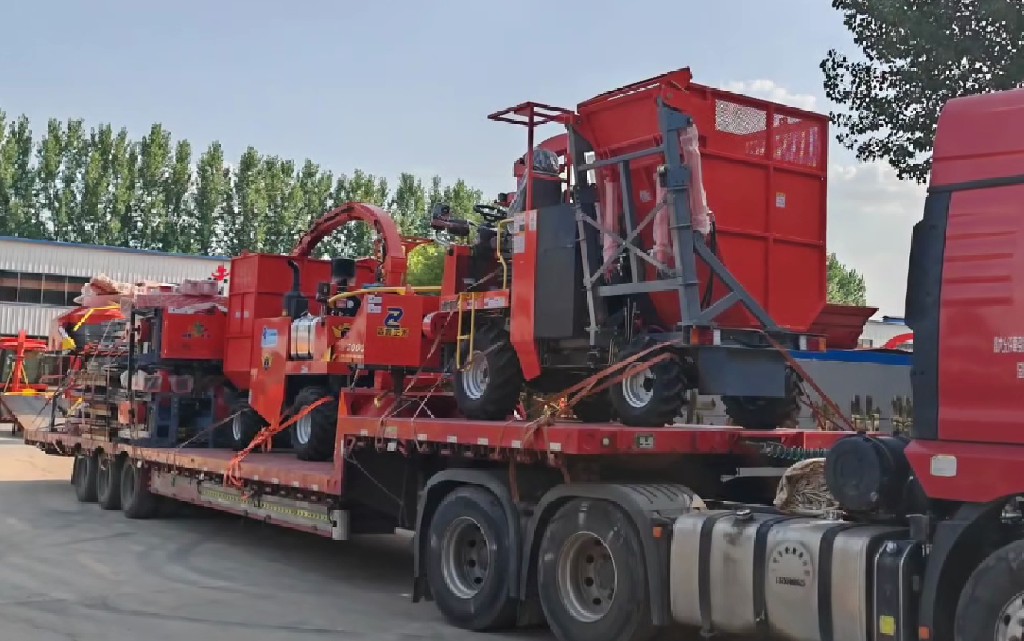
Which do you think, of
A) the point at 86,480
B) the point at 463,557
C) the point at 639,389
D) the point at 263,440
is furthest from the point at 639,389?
the point at 86,480

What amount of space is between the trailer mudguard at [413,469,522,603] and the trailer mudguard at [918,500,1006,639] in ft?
10.8

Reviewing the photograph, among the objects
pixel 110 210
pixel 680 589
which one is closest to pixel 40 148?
pixel 110 210

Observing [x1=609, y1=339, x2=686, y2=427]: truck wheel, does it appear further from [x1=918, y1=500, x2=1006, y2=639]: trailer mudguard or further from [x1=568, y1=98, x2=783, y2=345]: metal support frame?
[x1=918, y1=500, x2=1006, y2=639]: trailer mudguard

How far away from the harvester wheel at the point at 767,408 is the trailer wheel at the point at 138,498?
9.24 metres

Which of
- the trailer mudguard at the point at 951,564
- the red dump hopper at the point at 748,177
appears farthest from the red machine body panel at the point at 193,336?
the trailer mudguard at the point at 951,564

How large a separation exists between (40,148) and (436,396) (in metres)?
53.8

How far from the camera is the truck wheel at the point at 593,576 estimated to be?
22.5ft

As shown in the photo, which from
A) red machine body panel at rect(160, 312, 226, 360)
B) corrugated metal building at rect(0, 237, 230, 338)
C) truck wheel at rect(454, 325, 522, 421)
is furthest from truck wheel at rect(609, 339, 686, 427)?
corrugated metal building at rect(0, 237, 230, 338)

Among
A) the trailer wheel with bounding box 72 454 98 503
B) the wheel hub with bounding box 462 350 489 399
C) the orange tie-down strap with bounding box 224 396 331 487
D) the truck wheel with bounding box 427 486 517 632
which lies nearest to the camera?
the truck wheel with bounding box 427 486 517 632

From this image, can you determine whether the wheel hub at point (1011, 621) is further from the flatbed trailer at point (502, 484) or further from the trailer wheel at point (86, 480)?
the trailer wheel at point (86, 480)

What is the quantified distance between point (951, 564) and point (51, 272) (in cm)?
4779

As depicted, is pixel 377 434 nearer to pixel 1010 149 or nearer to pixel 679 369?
pixel 679 369

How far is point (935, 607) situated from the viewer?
202 inches

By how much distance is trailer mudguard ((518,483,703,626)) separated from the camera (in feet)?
22.0
